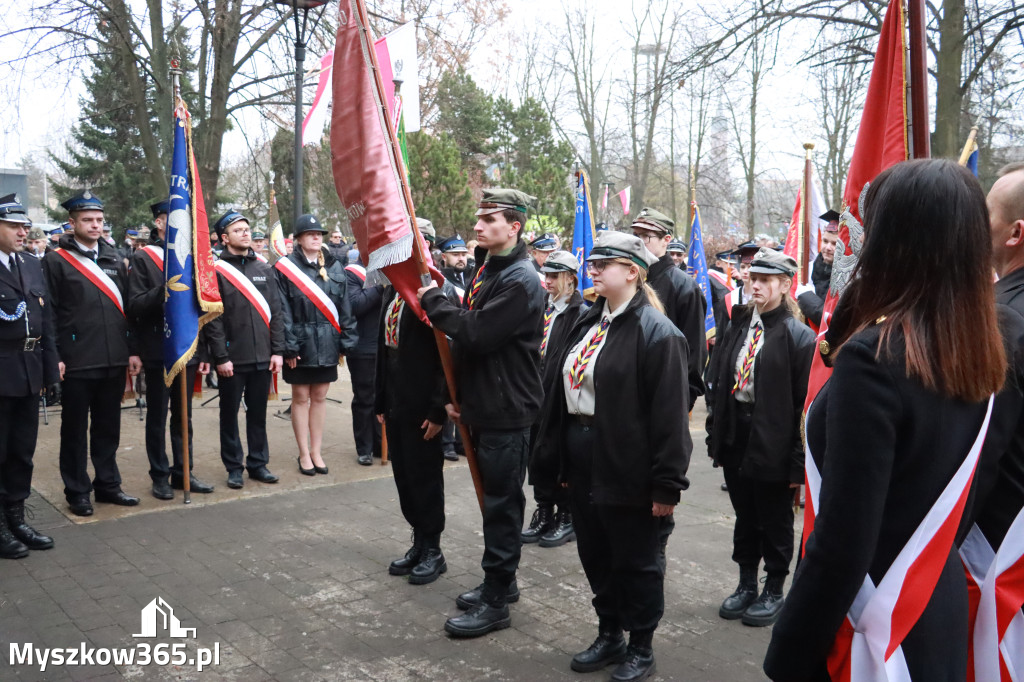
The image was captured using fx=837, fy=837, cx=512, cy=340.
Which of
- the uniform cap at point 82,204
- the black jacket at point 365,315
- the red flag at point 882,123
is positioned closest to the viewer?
the red flag at point 882,123

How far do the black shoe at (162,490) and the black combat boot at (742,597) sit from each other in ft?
15.8

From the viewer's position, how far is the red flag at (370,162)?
4.84m

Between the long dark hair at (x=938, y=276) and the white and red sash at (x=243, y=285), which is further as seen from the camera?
the white and red sash at (x=243, y=285)

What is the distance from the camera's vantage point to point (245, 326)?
309 inches

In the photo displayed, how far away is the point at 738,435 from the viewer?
16.6ft

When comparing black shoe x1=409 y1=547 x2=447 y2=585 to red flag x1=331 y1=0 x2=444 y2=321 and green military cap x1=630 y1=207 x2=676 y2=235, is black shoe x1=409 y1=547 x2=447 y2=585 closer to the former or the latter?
red flag x1=331 y1=0 x2=444 y2=321

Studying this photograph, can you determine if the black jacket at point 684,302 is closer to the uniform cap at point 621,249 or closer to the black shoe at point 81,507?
the uniform cap at point 621,249

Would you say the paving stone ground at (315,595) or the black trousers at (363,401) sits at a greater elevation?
the black trousers at (363,401)

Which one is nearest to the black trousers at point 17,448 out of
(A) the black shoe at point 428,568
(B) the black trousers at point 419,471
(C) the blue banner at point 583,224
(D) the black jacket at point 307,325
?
(D) the black jacket at point 307,325

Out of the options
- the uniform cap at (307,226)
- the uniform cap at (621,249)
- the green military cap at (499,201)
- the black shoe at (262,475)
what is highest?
the uniform cap at (307,226)

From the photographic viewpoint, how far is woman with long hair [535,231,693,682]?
13.0 feet

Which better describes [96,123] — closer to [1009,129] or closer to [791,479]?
[1009,129]

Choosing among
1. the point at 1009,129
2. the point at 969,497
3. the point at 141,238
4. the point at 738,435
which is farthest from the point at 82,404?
the point at 1009,129

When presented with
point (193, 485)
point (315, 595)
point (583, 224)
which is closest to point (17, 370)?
point (193, 485)
